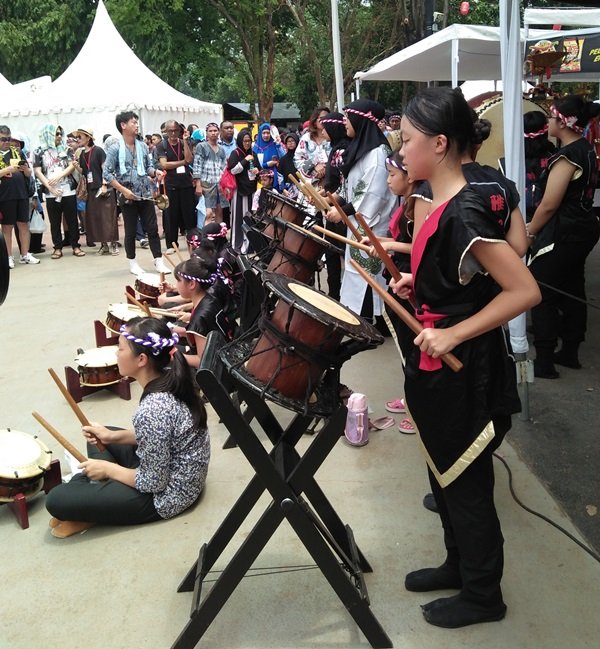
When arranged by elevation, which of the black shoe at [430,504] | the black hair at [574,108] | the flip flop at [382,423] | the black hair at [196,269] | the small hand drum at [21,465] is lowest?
the black shoe at [430,504]

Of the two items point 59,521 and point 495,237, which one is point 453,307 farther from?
point 59,521

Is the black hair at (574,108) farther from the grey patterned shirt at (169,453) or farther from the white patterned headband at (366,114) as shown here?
the grey patterned shirt at (169,453)

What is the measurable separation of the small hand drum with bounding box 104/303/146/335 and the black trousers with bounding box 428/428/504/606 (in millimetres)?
3502

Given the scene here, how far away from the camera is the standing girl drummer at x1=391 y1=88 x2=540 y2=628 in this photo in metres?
1.90

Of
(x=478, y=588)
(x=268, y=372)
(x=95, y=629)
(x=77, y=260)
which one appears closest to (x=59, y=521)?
(x=95, y=629)

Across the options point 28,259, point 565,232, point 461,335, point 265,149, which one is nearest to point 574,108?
point 565,232

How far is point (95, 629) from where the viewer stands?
2.44 m

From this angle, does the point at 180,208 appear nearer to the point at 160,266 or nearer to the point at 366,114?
the point at 160,266

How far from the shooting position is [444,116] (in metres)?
1.92

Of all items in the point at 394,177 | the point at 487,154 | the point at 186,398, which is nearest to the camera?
the point at 186,398

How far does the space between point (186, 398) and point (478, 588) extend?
4.69 ft

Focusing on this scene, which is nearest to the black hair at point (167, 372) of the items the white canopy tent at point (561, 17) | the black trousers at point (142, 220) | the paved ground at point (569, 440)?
the paved ground at point (569, 440)

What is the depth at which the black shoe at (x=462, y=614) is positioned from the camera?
2312 millimetres

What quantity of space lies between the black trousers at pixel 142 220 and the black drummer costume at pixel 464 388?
6.45 m
